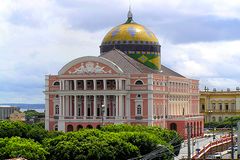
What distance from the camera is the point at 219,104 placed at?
569 feet

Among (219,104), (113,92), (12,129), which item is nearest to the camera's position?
(12,129)

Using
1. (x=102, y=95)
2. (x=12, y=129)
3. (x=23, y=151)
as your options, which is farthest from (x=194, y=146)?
(x=23, y=151)

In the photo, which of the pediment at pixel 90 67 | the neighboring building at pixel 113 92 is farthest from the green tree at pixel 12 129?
the pediment at pixel 90 67

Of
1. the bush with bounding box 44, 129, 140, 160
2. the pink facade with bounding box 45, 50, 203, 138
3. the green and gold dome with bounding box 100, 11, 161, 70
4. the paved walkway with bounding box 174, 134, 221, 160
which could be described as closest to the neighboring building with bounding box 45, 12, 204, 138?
the pink facade with bounding box 45, 50, 203, 138

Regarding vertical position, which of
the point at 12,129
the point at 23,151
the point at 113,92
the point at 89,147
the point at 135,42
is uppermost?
the point at 135,42

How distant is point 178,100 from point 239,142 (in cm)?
5658

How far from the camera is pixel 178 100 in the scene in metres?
131

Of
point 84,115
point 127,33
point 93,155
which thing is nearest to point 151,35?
point 127,33

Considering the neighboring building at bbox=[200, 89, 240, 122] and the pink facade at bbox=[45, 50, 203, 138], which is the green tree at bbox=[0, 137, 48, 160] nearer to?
the pink facade at bbox=[45, 50, 203, 138]

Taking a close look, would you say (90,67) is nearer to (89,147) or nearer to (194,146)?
(194,146)

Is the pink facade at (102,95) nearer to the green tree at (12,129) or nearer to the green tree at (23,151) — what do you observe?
the green tree at (12,129)

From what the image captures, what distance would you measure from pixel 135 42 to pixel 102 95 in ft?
50.1

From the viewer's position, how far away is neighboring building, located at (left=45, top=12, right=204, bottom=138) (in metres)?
114

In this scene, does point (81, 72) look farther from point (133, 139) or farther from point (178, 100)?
point (133, 139)
